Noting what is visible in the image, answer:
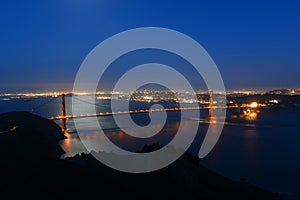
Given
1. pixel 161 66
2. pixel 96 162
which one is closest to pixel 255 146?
pixel 161 66

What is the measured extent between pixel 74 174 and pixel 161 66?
12222 mm

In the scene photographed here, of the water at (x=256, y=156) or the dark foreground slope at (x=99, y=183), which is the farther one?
the water at (x=256, y=156)

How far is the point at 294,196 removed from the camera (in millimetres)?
9047

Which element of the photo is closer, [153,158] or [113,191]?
[113,191]

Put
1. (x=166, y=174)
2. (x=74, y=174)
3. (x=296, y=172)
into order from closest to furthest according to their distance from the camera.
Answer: (x=74, y=174)
(x=166, y=174)
(x=296, y=172)

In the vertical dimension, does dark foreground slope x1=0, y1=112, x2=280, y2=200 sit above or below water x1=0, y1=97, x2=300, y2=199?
above

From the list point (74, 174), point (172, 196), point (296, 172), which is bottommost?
point (296, 172)

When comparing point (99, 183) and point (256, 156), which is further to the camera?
point (256, 156)

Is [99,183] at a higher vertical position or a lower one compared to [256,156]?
higher

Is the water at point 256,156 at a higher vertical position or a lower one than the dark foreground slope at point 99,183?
lower

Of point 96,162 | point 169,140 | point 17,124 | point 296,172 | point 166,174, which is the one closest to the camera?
point 166,174

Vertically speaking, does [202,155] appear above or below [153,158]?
below

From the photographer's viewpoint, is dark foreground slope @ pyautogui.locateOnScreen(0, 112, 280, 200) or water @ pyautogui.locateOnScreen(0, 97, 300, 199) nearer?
dark foreground slope @ pyautogui.locateOnScreen(0, 112, 280, 200)

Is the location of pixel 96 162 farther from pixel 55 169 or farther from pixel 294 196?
pixel 294 196
